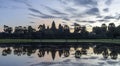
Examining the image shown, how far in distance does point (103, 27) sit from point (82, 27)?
1950 centimetres

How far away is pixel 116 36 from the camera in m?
99.1

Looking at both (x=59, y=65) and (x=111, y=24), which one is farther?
(x=111, y=24)

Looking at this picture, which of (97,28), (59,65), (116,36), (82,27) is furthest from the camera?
(97,28)

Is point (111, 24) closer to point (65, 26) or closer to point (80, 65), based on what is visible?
point (65, 26)

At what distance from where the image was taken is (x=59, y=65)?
19172 millimetres

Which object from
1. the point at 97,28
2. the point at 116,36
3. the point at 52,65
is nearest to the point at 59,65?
the point at 52,65

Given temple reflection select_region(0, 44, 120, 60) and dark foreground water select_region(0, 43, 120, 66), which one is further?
temple reflection select_region(0, 44, 120, 60)

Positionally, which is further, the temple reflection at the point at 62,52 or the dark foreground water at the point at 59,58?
the temple reflection at the point at 62,52

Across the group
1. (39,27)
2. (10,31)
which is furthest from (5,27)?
(39,27)

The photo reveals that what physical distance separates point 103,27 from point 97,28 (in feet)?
15.5

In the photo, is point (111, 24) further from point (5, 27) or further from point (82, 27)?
point (5, 27)

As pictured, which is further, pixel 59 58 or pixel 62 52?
pixel 62 52

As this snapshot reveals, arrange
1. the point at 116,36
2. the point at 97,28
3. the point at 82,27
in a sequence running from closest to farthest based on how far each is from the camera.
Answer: the point at 116,36
the point at 82,27
the point at 97,28

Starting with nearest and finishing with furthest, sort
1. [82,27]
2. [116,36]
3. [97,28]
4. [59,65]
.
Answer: [59,65]
[116,36]
[82,27]
[97,28]
